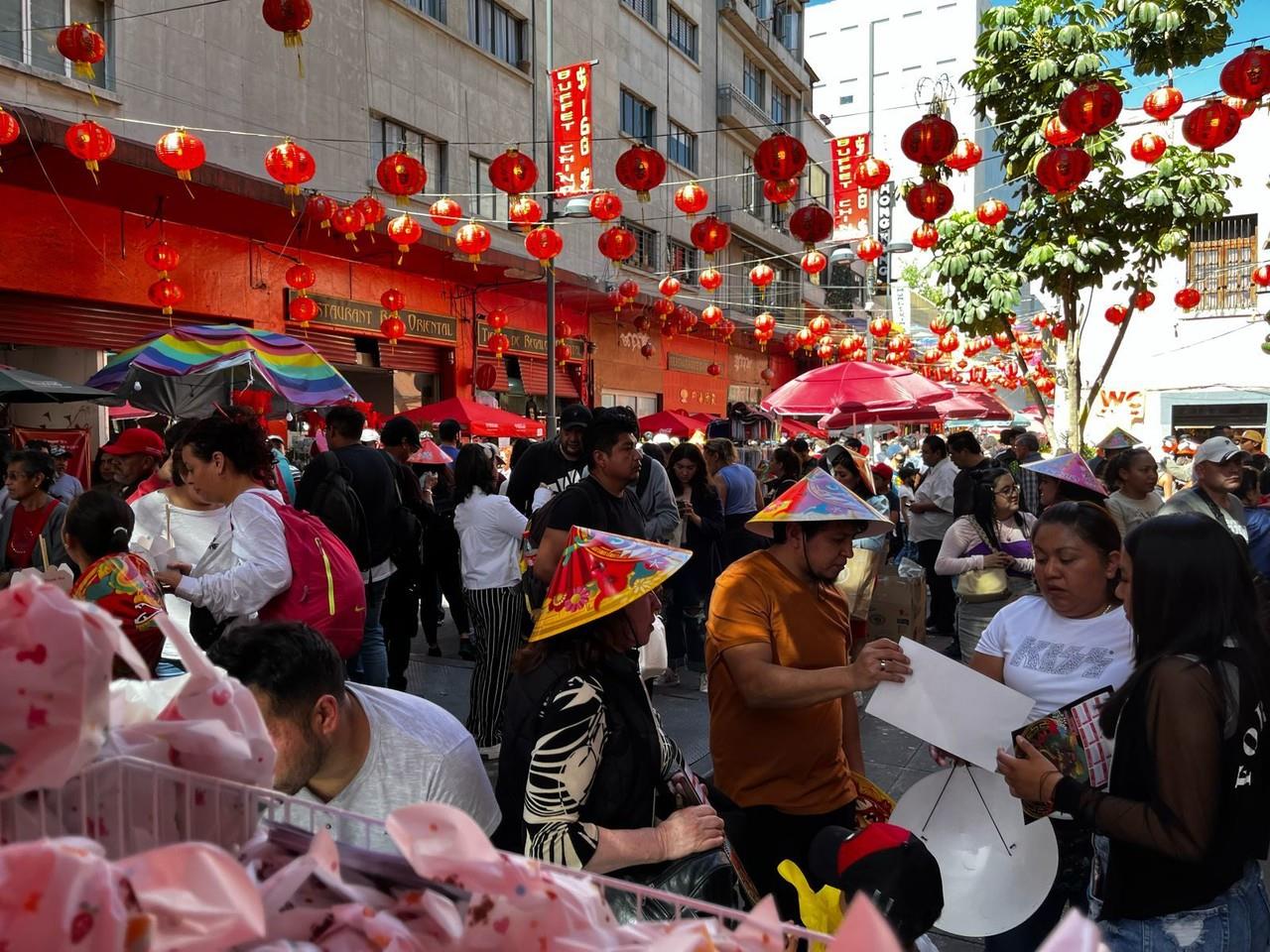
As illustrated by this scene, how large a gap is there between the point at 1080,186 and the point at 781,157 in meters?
4.37

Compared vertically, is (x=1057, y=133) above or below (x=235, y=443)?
above

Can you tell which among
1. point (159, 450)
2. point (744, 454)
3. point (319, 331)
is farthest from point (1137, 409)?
point (159, 450)

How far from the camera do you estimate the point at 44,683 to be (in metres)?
0.82

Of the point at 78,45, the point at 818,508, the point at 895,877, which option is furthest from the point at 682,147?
the point at 895,877

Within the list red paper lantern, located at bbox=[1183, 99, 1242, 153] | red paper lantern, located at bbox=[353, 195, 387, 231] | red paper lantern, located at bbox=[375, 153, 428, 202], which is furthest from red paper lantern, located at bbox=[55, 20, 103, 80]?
red paper lantern, located at bbox=[1183, 99, 1242, 153]

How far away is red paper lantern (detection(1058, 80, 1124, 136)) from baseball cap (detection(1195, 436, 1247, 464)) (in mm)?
2813

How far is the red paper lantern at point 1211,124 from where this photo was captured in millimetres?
7078

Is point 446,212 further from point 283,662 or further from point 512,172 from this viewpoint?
point 283,662

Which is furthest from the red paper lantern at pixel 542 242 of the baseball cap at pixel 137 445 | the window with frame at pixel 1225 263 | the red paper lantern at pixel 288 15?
the window with frame at pixel 1225 263

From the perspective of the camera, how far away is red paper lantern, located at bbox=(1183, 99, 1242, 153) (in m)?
7.08

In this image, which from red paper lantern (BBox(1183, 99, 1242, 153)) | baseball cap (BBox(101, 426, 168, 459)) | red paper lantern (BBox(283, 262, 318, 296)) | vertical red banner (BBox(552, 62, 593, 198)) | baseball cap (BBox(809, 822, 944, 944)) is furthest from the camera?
vertical red banner (BBox(552, 62, 593, 198))

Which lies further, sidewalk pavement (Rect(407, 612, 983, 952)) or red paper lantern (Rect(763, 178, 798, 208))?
red paper lantern (Rect(763, 178, 798, 208))

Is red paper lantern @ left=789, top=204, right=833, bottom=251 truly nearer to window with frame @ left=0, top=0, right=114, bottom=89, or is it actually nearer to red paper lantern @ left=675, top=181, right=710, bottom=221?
red paper lantern @ left=675, top=181, right=710, bottom=221

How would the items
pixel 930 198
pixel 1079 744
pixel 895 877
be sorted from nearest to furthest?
pixel 895 877 → pixel 1079 744 → pixel 930 198
